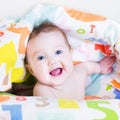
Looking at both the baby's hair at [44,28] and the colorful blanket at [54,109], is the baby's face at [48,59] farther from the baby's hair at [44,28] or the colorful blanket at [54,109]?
the colorful blanket at [54,109]

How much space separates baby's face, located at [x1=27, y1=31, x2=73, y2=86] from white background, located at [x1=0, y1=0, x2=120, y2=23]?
0.11 m

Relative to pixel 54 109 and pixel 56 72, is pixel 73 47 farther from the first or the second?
pixel 54 109

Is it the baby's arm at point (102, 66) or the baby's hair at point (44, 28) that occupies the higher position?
the baby's hair at point (44, 28)

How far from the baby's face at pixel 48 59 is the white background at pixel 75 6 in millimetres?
106

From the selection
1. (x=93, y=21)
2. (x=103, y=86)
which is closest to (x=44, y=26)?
(x=93, y=21)

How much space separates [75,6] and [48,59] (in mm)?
199

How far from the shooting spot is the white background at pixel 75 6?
3.68ft

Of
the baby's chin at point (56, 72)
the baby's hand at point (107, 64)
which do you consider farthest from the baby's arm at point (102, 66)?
the baby's chin at point (56, 72)

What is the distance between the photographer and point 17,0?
44.1 inches

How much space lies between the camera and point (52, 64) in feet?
3.51

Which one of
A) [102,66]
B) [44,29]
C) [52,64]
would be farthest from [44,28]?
[102,66]

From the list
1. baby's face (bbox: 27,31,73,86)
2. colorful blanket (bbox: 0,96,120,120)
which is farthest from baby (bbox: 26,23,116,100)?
colorful blanket (bbox: 0,96,120,120)

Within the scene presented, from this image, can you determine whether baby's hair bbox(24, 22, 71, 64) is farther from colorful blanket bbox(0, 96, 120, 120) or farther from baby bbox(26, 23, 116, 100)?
colorful blanket bbox(0, 96, 120, 120)

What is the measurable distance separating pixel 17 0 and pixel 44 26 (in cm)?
12
